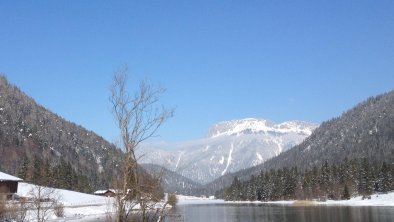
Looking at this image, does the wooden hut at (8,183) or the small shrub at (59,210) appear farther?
the wooden hut at (8,183)

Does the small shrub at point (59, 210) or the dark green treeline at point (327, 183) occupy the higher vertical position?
the dark green treeline at point (327, 183)

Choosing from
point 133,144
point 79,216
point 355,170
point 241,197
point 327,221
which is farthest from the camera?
point 241,197

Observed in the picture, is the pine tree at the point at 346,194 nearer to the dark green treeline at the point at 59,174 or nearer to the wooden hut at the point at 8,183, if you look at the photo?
the dark green treeline at the point at 59,174

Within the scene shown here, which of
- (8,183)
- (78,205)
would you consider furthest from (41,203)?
(78,205)

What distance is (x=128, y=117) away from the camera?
1675 cm

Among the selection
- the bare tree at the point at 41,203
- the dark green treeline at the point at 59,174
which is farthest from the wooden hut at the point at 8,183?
the dark green treeline at the point at 59,174

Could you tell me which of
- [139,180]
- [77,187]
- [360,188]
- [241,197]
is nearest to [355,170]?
[360,188]

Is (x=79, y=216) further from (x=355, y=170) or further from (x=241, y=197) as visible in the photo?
(x=241, y=197)

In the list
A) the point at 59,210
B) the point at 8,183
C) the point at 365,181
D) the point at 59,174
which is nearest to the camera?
the point at 59,210

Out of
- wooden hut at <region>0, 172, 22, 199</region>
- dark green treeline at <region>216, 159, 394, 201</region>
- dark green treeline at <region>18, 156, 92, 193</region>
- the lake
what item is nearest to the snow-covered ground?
wooden hut at <region>0, 172, 22, 199</region>

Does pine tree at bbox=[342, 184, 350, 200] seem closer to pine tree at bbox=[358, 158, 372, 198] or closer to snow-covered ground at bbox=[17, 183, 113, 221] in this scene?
pine tree at bbox=[358, 158, 372, 198]

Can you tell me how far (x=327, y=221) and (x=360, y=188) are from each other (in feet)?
249

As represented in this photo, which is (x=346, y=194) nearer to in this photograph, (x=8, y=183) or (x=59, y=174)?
(x=59, y=174)

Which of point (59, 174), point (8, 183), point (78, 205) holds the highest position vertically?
point (59, 174)
